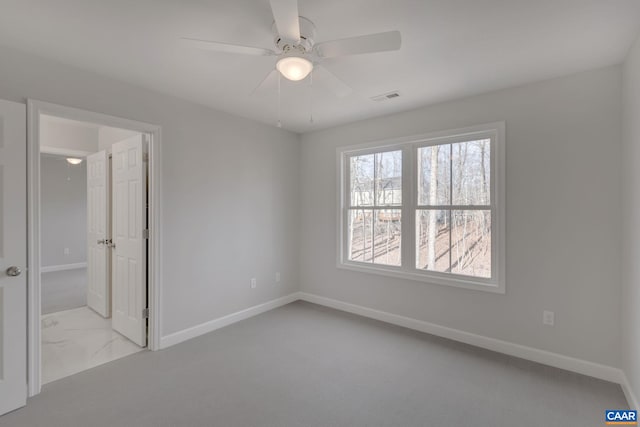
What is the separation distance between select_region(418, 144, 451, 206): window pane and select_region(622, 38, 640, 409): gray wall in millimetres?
1410

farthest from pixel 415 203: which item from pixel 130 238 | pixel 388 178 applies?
pixel 130 238

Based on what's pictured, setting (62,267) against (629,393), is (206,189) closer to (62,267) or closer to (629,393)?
(629,393)

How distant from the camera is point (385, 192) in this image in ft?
12.9

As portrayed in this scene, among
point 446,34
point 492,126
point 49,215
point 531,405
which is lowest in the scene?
point 531,405

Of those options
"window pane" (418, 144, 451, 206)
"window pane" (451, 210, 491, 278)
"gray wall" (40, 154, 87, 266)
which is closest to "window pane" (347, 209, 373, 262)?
"window pane" (418, 144, 451, 206)

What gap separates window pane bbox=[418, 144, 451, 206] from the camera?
11.2ft

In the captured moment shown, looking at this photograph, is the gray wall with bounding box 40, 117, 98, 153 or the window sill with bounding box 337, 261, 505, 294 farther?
the gray wall with bounding box 40, 117, 98, 153

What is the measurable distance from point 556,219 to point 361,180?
220 cm

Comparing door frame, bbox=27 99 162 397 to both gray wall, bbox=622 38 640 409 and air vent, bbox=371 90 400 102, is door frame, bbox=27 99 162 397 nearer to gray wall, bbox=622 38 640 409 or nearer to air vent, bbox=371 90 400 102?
air vent, bbox=371 90 400 102

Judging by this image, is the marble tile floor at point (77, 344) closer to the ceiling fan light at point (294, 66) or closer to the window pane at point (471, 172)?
the ceiling fan light at point (294, 66)

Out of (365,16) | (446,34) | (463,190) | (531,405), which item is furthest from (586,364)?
(365,16)

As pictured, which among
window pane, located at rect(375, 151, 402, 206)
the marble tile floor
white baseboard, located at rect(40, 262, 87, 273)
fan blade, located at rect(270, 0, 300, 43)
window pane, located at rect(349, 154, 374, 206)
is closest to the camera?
fan blade, located at rect(270, 0, 300, 43)

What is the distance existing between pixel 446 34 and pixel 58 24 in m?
2.54

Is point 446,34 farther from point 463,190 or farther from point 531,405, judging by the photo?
point 531,405
